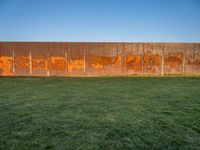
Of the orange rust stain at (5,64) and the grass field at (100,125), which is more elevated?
the orange rust stain at (5,64)

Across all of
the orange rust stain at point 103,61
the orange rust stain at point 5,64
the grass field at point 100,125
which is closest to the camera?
the grass field at point 100,125

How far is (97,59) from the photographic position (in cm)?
989

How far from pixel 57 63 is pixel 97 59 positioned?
6.76 ft

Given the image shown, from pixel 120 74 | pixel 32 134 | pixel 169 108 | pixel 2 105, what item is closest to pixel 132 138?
pixel 32 134

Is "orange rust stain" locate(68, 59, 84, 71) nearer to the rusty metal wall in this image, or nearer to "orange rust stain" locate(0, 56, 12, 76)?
the rusty metal wall

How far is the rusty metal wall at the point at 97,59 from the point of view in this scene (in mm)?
9719

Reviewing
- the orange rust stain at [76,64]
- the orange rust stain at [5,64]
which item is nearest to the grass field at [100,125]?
the orange rust stain at [76,64]

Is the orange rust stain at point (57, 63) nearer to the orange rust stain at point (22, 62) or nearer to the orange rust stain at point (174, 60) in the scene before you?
the orange rust stain at point (22, 62)

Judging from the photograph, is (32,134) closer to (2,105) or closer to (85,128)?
(85,128)

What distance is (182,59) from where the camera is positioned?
10.0 metres

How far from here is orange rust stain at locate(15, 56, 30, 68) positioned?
9.70 metres

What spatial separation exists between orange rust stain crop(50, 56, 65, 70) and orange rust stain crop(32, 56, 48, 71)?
0.36 meters

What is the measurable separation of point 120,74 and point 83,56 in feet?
6.98

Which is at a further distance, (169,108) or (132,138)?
(169,108)
